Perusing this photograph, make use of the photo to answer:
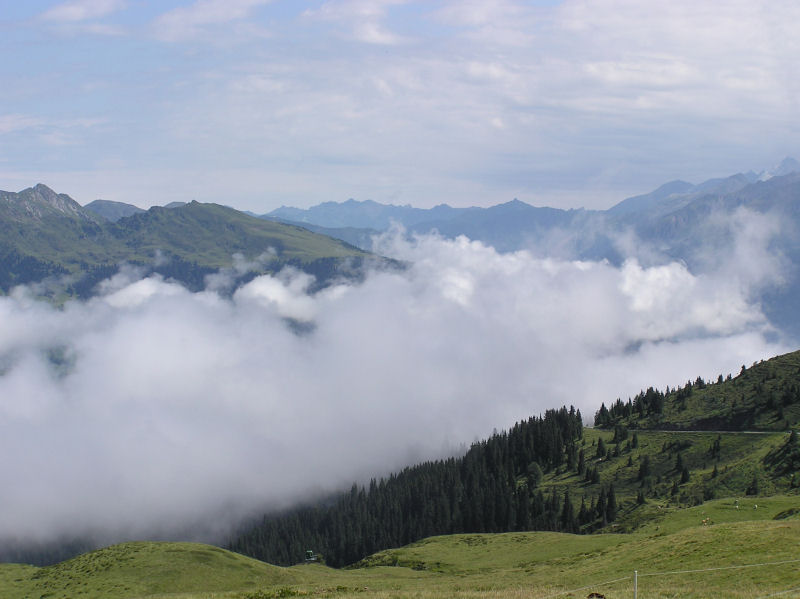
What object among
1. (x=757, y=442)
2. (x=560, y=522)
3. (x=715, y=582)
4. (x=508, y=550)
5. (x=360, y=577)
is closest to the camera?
(x=715, y=582)

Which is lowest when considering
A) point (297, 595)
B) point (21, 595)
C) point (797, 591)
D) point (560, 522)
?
point (560, 522)

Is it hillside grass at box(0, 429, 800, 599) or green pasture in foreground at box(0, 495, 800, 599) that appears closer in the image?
green pasture in foreground at box(0, 495, 800, 599)

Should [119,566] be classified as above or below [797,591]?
below

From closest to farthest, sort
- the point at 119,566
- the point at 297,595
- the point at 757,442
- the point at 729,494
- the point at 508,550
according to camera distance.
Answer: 1. the point at 297,595
2. the point at 119,566
3. the point at 508,550
4. the point at 729,494
5. the point at 757,442

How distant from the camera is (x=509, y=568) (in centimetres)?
10994

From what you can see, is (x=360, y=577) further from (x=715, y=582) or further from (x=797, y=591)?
(x=797, y=591)

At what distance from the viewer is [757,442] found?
191m

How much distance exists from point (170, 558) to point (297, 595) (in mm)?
55151

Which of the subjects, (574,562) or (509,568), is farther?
(509,568)

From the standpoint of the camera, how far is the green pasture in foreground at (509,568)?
55.2m

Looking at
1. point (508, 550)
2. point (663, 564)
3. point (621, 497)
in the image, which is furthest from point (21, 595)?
point (621, 497)

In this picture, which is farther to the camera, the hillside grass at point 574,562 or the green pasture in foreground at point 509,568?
the hillside grass at point 574,562

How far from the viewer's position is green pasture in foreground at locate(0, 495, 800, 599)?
5519 centimetres

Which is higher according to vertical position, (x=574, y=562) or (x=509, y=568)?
(x=574, y=562)
